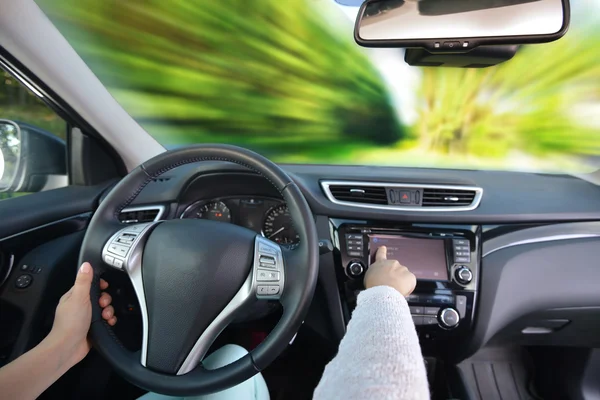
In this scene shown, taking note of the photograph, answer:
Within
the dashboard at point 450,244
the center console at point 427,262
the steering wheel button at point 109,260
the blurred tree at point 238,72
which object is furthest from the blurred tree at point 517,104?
the steering wheel button at point 109,260

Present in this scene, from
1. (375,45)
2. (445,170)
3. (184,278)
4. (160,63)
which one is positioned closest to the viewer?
(184,278)

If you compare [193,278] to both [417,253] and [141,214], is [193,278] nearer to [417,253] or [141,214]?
[141,214]

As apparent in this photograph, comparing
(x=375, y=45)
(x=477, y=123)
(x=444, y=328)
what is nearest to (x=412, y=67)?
(x=477, y=123)

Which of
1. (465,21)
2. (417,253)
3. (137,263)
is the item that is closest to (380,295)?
(137,263)

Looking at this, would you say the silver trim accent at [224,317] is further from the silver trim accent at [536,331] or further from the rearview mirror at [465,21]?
the silver trim accent at [536,331]

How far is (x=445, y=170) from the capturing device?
6.78 feet

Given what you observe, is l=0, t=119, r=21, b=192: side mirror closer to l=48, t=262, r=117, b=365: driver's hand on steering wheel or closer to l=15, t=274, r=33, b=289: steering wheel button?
l=15, t=274, r=33, b=289: steering wheel button

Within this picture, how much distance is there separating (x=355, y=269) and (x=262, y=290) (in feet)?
1.89

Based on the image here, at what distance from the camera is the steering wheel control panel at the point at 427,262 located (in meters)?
1.66

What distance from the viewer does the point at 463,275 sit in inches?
64.8

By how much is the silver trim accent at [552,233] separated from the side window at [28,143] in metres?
1.92

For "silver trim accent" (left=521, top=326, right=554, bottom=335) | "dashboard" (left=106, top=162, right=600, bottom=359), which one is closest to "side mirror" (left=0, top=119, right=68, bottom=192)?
Answer: "dashboard" (left=106, top=162, right=600, bottom=359)

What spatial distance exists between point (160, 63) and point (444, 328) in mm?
1849

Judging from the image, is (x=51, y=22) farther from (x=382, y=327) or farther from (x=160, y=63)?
(x=382, y=327)
